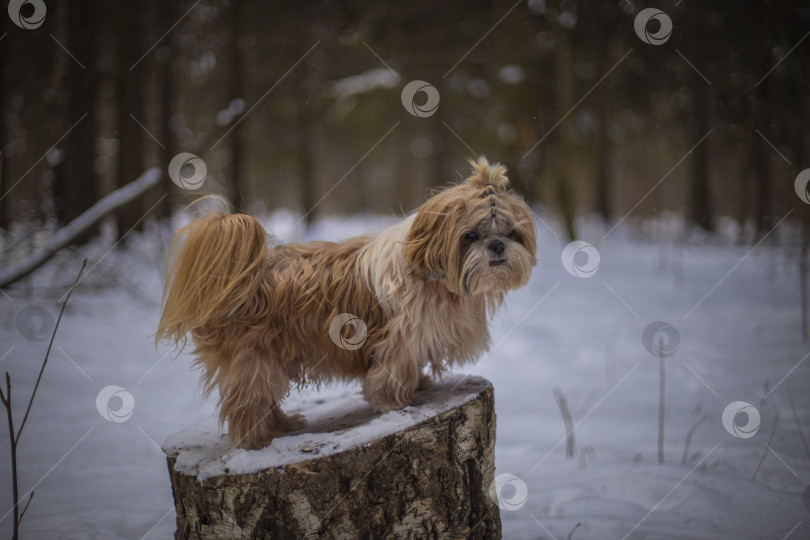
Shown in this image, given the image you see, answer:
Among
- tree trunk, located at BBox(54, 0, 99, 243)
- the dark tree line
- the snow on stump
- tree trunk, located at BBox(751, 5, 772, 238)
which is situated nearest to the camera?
the snow on stump

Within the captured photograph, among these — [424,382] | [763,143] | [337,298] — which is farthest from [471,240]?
[763,143]

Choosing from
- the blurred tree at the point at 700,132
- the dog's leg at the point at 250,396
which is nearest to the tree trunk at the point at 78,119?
the dog's leg at the point at 250,396

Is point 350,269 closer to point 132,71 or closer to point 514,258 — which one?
point 514,258

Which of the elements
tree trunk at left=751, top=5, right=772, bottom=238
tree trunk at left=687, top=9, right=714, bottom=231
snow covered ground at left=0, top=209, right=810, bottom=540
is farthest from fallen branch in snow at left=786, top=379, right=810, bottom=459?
tree trunk at left=687, top=9, right=714, bottom=231

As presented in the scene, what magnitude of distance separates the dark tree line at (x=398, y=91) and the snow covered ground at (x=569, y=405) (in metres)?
1.46

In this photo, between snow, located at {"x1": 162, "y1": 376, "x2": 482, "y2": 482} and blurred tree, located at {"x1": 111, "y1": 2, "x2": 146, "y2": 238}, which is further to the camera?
blurred tree, located at {"x1": 111, "y1": 2, "x2": 146, "y2": 238}

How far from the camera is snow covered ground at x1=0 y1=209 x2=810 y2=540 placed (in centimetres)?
299

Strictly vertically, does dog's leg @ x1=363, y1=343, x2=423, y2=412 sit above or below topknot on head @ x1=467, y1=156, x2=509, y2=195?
below

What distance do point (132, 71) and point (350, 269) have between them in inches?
287

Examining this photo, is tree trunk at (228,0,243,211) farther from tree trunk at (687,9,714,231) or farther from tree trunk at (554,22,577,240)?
tree trunk at (687,9,714,231)

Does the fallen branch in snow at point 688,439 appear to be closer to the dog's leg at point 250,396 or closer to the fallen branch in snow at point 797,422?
the fallen branch in snow at point 797,422

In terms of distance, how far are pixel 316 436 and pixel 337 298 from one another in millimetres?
665

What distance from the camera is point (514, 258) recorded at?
89.9 inches

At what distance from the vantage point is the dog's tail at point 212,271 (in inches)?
91.3
